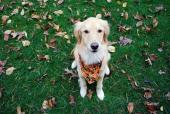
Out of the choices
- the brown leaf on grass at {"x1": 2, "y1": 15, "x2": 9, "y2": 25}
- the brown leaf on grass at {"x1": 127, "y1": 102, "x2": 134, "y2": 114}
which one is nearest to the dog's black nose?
the brown leaf on grass at {"x1": 127, "y1": 102, "x2": 134, "y2": 114}

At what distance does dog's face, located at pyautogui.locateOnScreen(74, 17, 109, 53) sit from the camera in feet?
13.0

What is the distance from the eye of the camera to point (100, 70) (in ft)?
14.5

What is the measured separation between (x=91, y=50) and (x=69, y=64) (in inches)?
53.5

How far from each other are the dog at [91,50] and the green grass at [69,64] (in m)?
0.33

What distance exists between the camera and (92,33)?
13.2 ft

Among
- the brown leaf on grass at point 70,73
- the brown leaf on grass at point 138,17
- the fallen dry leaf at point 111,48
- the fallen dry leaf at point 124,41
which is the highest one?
the brown leaf on grass at point 138,17

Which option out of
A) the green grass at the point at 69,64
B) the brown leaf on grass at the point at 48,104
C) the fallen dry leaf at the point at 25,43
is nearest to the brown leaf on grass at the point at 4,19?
the green grass at the point at 69,64

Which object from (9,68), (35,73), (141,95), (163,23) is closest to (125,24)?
(163,23)

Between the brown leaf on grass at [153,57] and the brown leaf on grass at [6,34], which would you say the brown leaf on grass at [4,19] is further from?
the brown leaf on grass at [153,57]

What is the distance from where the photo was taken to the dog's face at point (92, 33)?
3.96m

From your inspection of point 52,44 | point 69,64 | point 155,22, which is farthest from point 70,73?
point 155,22

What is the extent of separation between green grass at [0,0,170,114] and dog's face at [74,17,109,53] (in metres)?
1.13

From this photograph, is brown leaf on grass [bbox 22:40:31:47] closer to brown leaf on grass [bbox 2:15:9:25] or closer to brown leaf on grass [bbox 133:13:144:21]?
brown leaf on grass [bbox 2:15:9:25]

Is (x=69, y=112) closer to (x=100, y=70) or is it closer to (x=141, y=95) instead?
(x=100, y=70)
